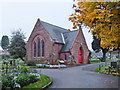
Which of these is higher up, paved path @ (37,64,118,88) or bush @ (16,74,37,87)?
bush @ (16,74,37,87)

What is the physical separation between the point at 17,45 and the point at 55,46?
12612mm

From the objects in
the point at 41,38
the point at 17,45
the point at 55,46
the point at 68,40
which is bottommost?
the point at 55,46

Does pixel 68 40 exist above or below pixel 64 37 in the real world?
below

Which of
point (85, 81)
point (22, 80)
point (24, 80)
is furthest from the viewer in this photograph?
point (85, 81)

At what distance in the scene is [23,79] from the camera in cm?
702

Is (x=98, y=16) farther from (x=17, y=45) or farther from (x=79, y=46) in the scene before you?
(x=17, y=45)

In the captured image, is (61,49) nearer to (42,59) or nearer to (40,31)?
(42,59)

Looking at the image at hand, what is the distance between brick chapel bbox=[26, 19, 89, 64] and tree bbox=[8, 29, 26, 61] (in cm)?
302

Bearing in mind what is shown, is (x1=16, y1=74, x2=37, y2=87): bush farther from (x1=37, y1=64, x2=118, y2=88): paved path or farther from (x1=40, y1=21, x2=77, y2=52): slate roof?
(x1=40, y1=21, x2=77, y2=52): slate roof

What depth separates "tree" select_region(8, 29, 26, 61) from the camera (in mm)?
30697

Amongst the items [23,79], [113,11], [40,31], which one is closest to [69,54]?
[40,31]

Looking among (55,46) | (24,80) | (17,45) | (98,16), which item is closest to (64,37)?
(55,46)

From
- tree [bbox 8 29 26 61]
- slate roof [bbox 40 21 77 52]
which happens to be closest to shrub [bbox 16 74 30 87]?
slate roof [bbox 40 21 77 52]

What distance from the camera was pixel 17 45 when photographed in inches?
1230
